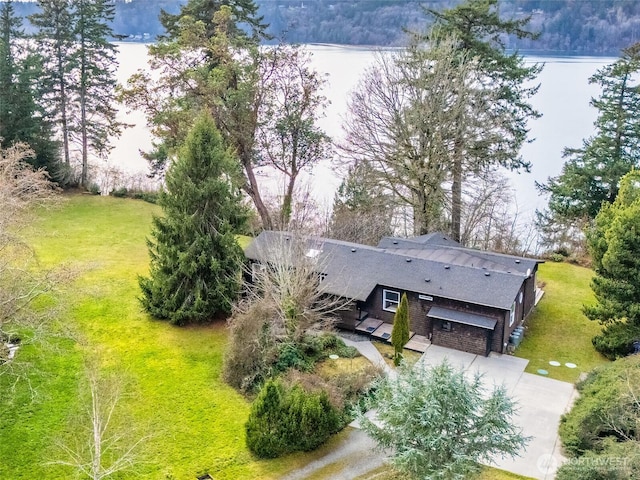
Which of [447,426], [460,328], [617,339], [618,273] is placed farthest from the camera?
[460,328]

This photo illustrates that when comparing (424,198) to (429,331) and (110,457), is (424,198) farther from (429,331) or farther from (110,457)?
(110,457)

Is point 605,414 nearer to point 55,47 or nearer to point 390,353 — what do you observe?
point 390,353

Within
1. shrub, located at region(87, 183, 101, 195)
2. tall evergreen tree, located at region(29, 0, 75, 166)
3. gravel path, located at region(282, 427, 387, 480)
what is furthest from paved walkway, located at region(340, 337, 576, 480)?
tall evergreen tree, located at region(29, 0, 75, 166)

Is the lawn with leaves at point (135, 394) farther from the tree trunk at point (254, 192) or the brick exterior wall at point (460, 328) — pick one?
the tree trunk at point (254, 192)

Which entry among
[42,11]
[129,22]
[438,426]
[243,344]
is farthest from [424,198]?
[129,22]

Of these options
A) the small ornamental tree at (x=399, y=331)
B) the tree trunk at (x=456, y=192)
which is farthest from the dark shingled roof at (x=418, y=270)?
the tree trunk at (x=456, y=192)

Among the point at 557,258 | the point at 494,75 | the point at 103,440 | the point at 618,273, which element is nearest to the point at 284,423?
the point at 103,440
